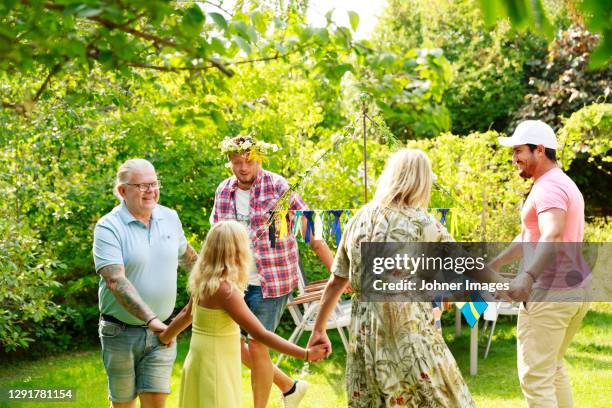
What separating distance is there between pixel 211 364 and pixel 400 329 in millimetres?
881

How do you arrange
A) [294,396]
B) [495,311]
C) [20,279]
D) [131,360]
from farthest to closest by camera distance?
[495,311]
[20,279]
[294,396]
[131,360]

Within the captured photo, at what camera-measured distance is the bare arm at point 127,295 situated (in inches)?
140

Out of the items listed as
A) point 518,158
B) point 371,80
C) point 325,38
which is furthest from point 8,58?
point 518,158

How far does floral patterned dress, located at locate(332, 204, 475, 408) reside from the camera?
3.35 meters

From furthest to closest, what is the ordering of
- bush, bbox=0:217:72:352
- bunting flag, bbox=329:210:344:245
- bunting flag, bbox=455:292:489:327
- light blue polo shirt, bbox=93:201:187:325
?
bush, bbox=0:217:72:352 < bunting flag, bbox=329:210:344:245 < bunting flag, bbox=455:292:489:327 < light blue polo shirt, bbox=93:201:187:325

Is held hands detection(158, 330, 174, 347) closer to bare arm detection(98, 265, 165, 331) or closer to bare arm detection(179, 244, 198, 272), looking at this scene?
bare arm detection(98, 265, 165, 331)

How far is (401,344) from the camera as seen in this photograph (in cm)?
337

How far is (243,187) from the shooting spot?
502 centimetres

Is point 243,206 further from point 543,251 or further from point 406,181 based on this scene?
point 543,251

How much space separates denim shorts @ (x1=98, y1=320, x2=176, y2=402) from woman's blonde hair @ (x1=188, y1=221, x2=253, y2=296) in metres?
Result: 0.43

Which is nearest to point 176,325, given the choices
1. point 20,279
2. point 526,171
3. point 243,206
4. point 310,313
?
point 243,206

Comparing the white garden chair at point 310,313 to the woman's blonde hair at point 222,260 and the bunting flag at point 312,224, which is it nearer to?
the bunting flag at point 312,224

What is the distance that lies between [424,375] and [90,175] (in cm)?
573

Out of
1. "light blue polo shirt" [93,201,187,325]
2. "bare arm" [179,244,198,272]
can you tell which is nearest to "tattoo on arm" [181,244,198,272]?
"bare arm" [179,244,198,272]
